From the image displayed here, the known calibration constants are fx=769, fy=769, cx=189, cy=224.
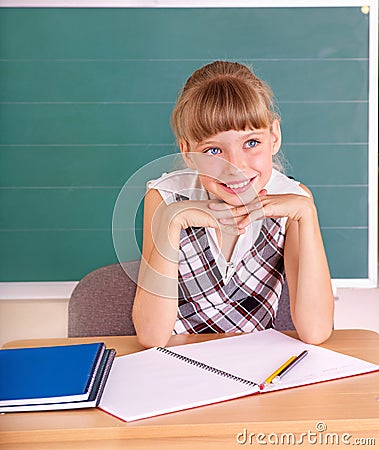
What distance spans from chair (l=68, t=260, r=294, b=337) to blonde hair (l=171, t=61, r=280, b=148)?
59 centimetres

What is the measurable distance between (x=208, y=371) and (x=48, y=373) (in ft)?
0.74

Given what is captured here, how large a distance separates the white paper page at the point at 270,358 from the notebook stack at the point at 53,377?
161mm

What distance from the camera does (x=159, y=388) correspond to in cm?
103

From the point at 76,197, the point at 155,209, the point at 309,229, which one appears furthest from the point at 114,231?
the point at 76,197

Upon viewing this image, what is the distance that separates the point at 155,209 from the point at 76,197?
1560mm

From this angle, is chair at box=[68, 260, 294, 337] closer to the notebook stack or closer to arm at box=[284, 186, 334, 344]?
arm at box=[284, 186, 334, 344]

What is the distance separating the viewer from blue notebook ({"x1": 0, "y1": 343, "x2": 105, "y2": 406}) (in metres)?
0.99

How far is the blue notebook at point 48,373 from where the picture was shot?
0.99 meters

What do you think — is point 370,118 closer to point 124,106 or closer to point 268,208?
point 124,106

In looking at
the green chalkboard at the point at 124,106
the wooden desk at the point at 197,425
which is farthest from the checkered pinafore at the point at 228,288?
the green chalkboard at the point at 124,106

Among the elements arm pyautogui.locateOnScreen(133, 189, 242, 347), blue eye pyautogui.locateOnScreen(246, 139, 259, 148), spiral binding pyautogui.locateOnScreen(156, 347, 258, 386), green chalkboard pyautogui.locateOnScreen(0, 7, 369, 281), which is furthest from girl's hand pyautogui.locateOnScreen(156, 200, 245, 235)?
green chalkboard pyautogui.locateOnScreen(0, 7, 369, 281)

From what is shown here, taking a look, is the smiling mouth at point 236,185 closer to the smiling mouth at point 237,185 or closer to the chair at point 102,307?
the smiling mouth at point 237,185

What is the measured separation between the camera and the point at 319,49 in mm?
2852

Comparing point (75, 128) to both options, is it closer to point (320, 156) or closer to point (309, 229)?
point (320, 156)
